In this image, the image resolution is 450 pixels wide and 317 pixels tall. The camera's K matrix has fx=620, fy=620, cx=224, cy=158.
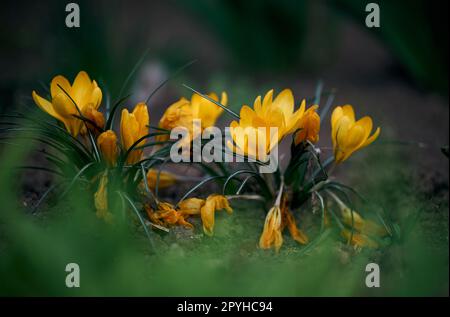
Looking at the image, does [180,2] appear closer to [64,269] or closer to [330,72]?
[330,72]

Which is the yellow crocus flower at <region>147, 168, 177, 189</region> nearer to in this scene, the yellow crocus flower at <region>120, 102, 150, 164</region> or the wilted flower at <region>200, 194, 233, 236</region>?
the yellow crocus flower at <region>120, 102, 150, 164</region>

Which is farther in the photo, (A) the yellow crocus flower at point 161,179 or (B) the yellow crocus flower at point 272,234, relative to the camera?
(A) the yellow crocus flower at point 161,179

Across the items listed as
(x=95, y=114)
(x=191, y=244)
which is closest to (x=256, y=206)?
(x=191, y=244)

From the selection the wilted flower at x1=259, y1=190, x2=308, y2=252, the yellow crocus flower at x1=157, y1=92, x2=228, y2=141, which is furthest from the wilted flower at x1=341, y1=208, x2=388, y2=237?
the yellow crocus flower at x1=157, y1=92, x2=228, y2=141

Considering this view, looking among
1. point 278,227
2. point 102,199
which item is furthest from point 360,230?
point 102,199

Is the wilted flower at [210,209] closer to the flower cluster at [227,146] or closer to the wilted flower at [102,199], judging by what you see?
the flower cluster at [227,146]

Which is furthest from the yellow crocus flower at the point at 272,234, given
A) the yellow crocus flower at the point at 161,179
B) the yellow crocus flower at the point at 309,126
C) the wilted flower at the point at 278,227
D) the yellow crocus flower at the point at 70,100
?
the yellow crocus flower at the point at 70,100
